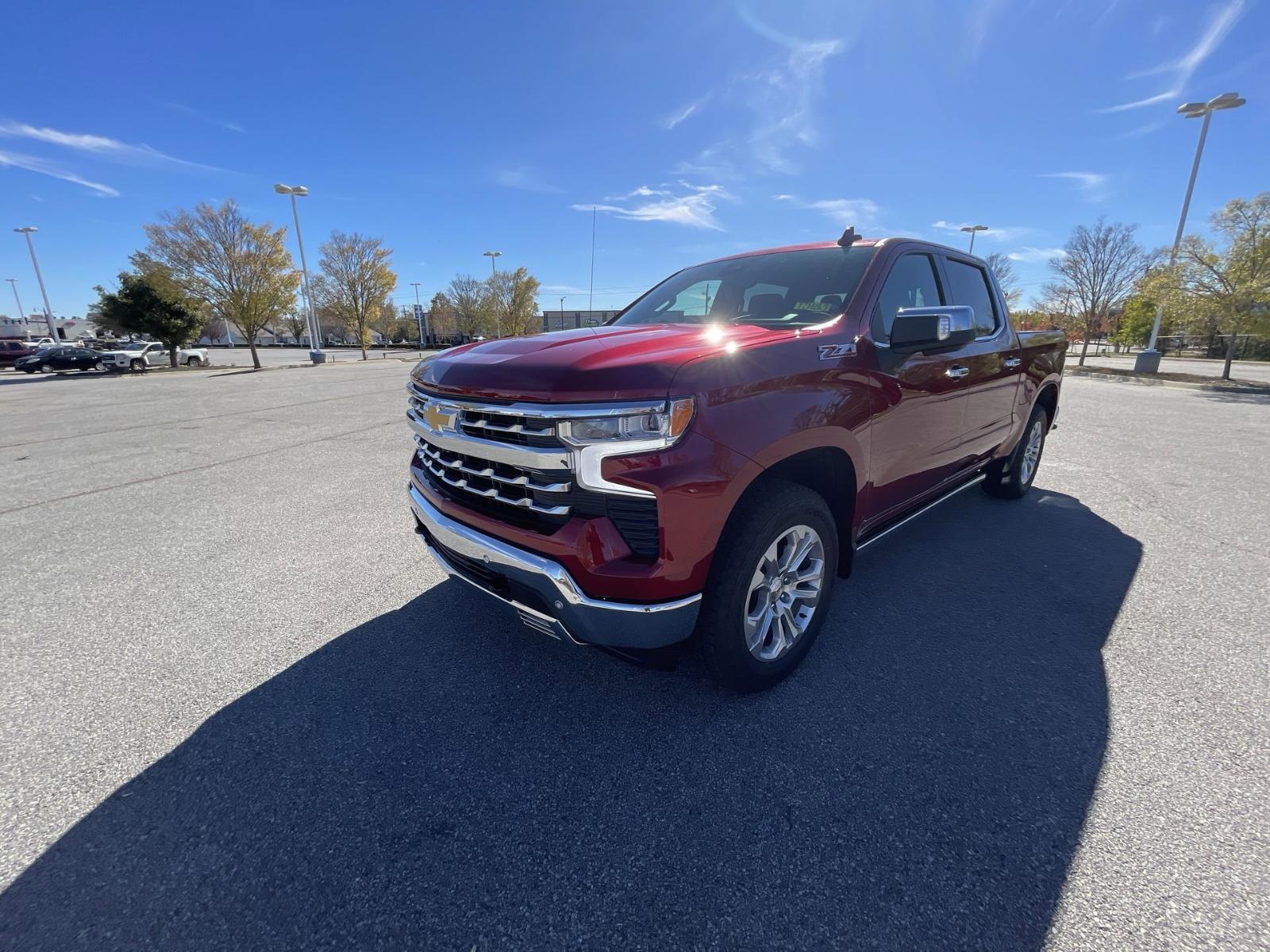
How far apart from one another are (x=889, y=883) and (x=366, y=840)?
157cm

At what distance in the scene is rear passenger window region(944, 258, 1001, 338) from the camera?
12.1 feet

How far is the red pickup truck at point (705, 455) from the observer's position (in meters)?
1.87

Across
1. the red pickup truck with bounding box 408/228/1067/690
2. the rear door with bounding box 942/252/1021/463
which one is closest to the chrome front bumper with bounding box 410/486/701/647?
the red pickup truck with bounding box 408/228/1067/690

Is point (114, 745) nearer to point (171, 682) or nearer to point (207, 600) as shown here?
point (171, 682)

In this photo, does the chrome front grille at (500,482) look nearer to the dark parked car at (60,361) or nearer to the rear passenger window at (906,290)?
the rear passenger window at (906,290)

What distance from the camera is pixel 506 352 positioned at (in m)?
2.32

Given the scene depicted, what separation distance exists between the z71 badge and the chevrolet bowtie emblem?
1537 mm

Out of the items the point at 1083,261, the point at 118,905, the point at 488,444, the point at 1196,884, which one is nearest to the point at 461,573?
the point at 488,444

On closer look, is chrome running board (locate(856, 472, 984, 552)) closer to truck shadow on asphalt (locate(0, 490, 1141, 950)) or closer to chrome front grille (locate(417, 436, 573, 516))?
truck shadow on asphalt (locate(0, 490, 1141, 950))

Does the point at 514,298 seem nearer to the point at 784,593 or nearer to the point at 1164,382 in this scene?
the point at 1164,382

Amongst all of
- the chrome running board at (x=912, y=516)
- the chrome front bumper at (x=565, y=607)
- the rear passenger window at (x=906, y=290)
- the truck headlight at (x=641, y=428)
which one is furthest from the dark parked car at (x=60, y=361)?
the chrome running board at (x=912, y=516)

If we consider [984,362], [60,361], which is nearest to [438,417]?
[984,362]

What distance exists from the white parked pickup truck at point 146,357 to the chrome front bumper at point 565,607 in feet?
112

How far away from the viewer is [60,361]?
2570 centimetres
